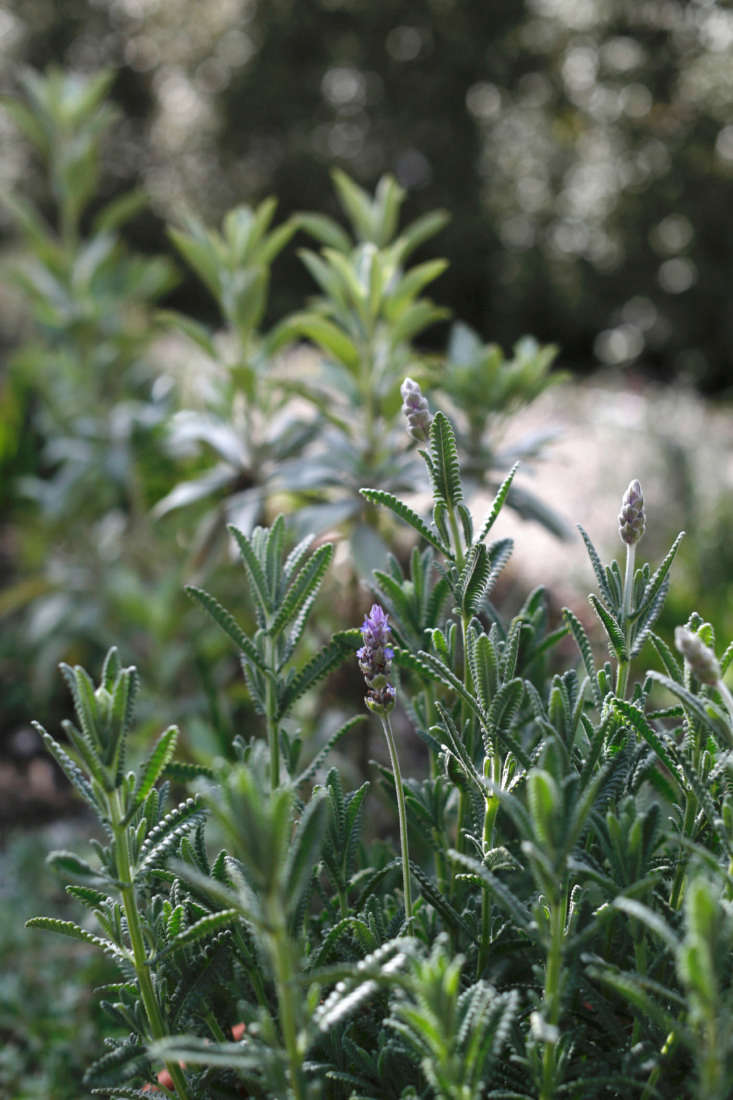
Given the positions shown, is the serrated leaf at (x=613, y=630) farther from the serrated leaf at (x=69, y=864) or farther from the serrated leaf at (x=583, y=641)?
the serrated leaf at (x=69, y=864)

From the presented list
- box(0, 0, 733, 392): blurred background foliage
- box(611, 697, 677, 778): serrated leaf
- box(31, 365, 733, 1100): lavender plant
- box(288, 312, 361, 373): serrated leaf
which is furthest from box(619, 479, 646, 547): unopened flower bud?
box(0, 0, 733, 392): blurred background foliage

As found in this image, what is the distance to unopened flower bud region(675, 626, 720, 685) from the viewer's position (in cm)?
58

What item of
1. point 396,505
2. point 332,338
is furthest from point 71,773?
point 332,338

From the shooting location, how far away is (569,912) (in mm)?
742

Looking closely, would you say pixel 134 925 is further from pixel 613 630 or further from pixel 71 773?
pixel 613 630

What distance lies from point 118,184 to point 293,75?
3.12 meters

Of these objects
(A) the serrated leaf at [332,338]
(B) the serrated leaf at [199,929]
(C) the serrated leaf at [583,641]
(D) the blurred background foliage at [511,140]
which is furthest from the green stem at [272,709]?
(D) the blurred background foliage at [511,140]

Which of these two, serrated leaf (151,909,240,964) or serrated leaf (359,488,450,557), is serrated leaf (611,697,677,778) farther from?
serrated leaf (151,909,240,964)

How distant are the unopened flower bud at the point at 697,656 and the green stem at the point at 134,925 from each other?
42cm

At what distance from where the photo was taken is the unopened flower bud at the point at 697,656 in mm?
581

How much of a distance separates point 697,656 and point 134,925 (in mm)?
460

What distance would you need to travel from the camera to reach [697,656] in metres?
0.59

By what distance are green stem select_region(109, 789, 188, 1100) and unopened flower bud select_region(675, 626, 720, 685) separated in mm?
420

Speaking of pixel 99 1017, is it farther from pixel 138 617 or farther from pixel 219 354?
pixel 219 354
